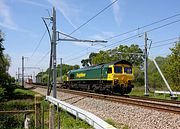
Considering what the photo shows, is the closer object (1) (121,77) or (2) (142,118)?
(2) (142,118)

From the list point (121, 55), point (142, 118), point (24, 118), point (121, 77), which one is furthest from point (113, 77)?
point (121, 55)

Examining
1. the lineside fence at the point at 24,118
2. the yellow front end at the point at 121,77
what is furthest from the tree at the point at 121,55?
the lineside fence at the point at 24,118

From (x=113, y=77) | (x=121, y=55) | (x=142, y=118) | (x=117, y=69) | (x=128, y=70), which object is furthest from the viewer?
(x=121, y=55)

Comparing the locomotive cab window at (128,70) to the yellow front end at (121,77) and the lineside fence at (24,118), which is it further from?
the lineside fence at (24,118)

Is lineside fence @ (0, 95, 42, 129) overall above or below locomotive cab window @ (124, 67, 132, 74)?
below

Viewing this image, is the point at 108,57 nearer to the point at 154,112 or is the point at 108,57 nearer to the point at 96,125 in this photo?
the point at 154,112

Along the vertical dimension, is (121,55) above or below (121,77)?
above

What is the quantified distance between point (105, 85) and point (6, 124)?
18.3m

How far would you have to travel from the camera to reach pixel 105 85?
94.3 ft

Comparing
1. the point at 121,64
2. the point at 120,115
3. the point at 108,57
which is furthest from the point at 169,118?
the point at 108,57

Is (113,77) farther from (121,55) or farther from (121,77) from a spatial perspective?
(121,55)

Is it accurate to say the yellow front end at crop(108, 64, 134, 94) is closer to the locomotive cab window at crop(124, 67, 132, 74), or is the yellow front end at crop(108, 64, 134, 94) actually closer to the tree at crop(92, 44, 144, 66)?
the locomotive cab window at crop(124, 67, 132, 74)

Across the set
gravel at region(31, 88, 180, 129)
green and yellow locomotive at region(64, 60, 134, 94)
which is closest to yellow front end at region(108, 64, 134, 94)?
green and yellow locomotive at region(64, 60, 134, 94)

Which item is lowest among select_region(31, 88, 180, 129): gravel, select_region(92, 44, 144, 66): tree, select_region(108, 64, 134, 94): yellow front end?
select_region(31, 88, 180, 129): gravel
